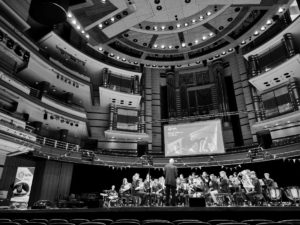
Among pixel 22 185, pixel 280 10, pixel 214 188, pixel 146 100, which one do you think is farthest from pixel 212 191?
pixel 280 10

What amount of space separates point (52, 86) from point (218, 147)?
1216 cm

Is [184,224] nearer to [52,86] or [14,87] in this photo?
[14,87]

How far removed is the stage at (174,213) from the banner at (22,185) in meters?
7.95

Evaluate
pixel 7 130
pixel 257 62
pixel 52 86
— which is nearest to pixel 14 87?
pixel 7 130

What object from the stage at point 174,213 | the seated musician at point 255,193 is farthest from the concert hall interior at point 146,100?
the stage at point 174,213

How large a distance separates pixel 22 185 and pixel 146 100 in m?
11.0

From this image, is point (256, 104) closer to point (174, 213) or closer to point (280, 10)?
point (280, 10)

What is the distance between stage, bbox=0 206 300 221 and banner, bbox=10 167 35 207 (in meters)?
7.95

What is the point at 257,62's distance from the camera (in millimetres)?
15414

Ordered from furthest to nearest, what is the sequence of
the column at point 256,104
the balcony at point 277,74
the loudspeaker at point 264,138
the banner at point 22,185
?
the column at point 256,104 → the loudspeaker at point 264,138 → the balcony at point 277,74 → the banner at point 22,185

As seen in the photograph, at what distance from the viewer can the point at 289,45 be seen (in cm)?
1327

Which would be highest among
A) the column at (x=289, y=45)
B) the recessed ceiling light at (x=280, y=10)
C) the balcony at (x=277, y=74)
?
the recessed ceiling light at (x=280, y=10)

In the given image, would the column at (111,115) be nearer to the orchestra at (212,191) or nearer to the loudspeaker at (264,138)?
the orchestra at (212,191)

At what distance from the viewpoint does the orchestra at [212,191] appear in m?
6.80
